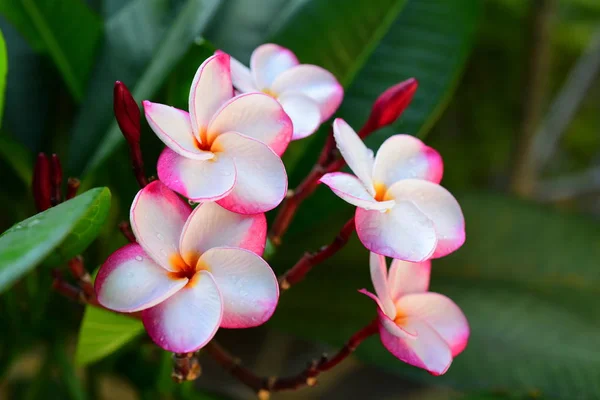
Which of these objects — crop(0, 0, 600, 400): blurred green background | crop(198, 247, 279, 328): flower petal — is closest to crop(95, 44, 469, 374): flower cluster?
crop(198, 247, 279, 328): flower petal

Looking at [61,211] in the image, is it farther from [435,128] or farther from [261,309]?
[435,128]

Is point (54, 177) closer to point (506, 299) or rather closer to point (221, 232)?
point (221, 232)

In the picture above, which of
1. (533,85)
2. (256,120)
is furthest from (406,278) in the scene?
(533,85)

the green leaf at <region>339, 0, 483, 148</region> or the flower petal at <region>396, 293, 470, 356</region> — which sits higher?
the green leaf at <region>339, 0, 483, 148</region>

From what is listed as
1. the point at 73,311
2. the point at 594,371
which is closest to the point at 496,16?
the point at 594,371

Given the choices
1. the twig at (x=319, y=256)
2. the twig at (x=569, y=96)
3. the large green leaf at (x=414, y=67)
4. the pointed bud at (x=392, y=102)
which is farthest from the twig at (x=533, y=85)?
the twig at (x=319, y=256)

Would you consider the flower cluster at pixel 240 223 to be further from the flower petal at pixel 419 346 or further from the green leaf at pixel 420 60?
the green leaf at pixel 420 60

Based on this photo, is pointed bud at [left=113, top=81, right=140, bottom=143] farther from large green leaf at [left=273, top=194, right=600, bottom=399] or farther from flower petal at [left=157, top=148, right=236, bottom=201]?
large green leaf at [left=273, top=194, right=600, bottom=399]

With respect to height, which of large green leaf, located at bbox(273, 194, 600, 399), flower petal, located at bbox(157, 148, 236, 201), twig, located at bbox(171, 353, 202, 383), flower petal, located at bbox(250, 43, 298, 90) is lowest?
large green leaf, located at bbox(273, 194, 600, 399)
